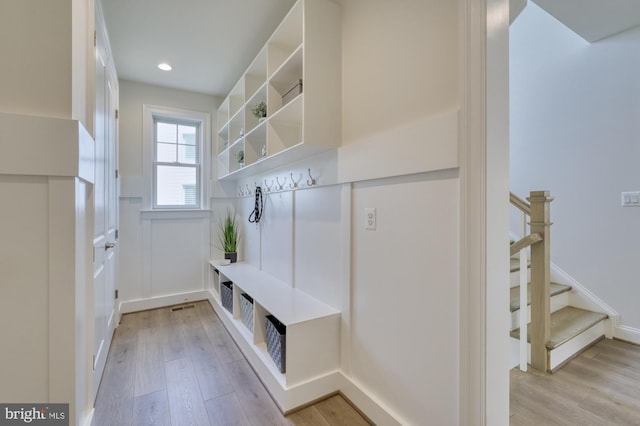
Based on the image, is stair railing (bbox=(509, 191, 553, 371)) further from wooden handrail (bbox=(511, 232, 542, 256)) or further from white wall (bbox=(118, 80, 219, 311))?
white wall (bbox=(118, 80, 219, 311))

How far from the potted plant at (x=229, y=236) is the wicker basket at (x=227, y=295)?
404mm

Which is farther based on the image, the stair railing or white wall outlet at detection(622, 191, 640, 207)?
white wall outlet at detection(622, 191, 640, 207)

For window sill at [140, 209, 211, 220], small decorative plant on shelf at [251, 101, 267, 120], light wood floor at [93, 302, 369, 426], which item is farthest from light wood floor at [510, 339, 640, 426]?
window sill at [140, 209, 211, 220]

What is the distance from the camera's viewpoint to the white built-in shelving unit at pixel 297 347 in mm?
1592

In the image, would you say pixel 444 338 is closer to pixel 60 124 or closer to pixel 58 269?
pixel 58 269

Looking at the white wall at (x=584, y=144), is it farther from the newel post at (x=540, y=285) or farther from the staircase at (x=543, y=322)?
the newel post at (x=540, y=285)

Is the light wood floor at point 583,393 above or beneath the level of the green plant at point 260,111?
beneath

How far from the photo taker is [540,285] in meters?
1.98

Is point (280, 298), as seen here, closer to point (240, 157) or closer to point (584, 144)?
point (240, 157)

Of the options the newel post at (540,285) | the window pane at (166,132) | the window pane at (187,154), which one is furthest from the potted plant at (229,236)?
the newel post at (540,285)

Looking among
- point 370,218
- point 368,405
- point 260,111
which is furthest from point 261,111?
point 368,405

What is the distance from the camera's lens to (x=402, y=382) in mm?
1340

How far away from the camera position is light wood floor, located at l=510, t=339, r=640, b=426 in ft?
4.96

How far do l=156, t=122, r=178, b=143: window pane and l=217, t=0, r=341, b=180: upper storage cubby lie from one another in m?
1.36
